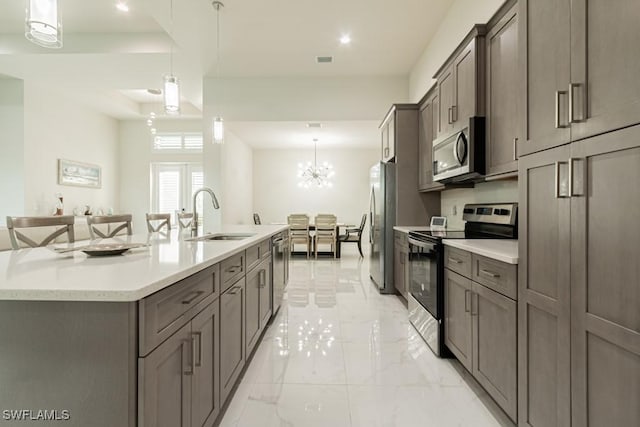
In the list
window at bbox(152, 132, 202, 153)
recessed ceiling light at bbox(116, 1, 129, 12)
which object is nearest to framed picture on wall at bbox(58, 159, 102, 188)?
window at bbox(152, 132, 202, 153)

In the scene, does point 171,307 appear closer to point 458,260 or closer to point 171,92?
point 458,260

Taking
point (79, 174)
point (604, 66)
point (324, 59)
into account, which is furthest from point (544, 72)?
point (79, 174)

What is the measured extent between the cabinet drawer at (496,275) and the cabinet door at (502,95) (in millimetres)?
664

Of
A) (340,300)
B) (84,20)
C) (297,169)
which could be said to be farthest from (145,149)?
(340,300)

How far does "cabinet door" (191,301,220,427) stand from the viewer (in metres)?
1.27

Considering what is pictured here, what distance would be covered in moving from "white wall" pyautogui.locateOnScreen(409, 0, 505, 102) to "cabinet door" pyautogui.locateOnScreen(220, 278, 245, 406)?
2896mm

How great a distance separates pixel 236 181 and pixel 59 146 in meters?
3.40

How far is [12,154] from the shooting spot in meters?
5.65

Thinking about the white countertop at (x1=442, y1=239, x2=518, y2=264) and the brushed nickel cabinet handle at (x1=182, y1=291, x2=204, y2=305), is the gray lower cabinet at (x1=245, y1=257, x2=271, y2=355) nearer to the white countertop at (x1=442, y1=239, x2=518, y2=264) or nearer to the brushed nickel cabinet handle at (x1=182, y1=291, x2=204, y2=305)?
the brushed nickel cabinet handle at (x1=182, y1=291, x2=204, y2=305)

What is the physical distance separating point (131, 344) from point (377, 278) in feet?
12.6

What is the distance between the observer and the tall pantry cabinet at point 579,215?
39.4 inches

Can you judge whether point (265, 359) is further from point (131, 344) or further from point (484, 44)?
point (484, 44)

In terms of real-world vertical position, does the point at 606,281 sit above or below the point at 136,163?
below

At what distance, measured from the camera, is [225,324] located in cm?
165
